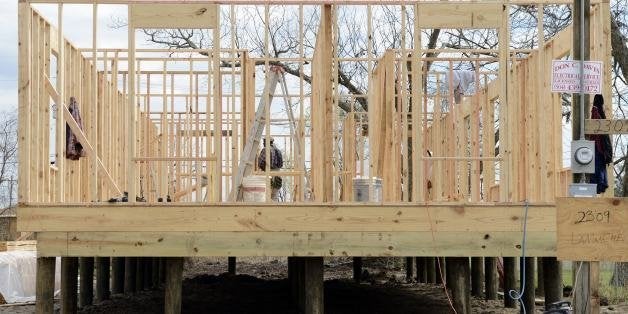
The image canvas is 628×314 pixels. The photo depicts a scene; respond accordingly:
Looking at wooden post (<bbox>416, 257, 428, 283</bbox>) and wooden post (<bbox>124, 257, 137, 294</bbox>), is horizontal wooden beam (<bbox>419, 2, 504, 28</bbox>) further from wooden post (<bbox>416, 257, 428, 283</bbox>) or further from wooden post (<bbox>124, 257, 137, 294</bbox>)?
wooden post (<bbox>416, 257, 428, 283</bbox>)

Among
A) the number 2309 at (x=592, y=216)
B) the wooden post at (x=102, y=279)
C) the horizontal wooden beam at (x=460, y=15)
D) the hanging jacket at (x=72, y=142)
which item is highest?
the horizontal wooden beam at (x=460, y=15)

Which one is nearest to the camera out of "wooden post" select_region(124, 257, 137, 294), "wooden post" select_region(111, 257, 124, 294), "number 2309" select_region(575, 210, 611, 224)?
"number 2309" select_region(575, 210, 611, 224)

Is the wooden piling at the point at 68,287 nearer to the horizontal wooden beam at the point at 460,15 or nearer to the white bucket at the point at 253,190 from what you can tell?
the white bucket at the point at 253,190

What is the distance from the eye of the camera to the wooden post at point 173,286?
1001 cm

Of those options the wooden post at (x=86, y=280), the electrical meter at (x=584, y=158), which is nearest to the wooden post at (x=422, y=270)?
the wooden post at (x=86, y=280)

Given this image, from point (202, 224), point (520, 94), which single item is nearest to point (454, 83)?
point (520, 94)

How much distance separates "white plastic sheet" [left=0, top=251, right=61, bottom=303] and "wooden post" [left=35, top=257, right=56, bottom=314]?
629 cm

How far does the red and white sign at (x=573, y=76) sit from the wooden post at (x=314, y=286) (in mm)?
3538

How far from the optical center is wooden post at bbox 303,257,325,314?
9922 millimetres

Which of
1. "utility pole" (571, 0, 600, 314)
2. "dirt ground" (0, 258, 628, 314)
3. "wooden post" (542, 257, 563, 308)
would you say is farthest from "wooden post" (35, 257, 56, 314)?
"wooden post" (542, 257, 563, 308)

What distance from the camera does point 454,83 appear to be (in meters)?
14.2

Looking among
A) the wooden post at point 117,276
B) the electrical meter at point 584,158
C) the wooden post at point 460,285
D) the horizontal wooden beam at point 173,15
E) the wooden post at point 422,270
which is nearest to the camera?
the electrical meter at point 584,158

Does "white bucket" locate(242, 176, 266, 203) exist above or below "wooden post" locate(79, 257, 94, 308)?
above

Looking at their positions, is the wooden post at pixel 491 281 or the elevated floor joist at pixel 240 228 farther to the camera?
the wooden post at pixel 491 281
